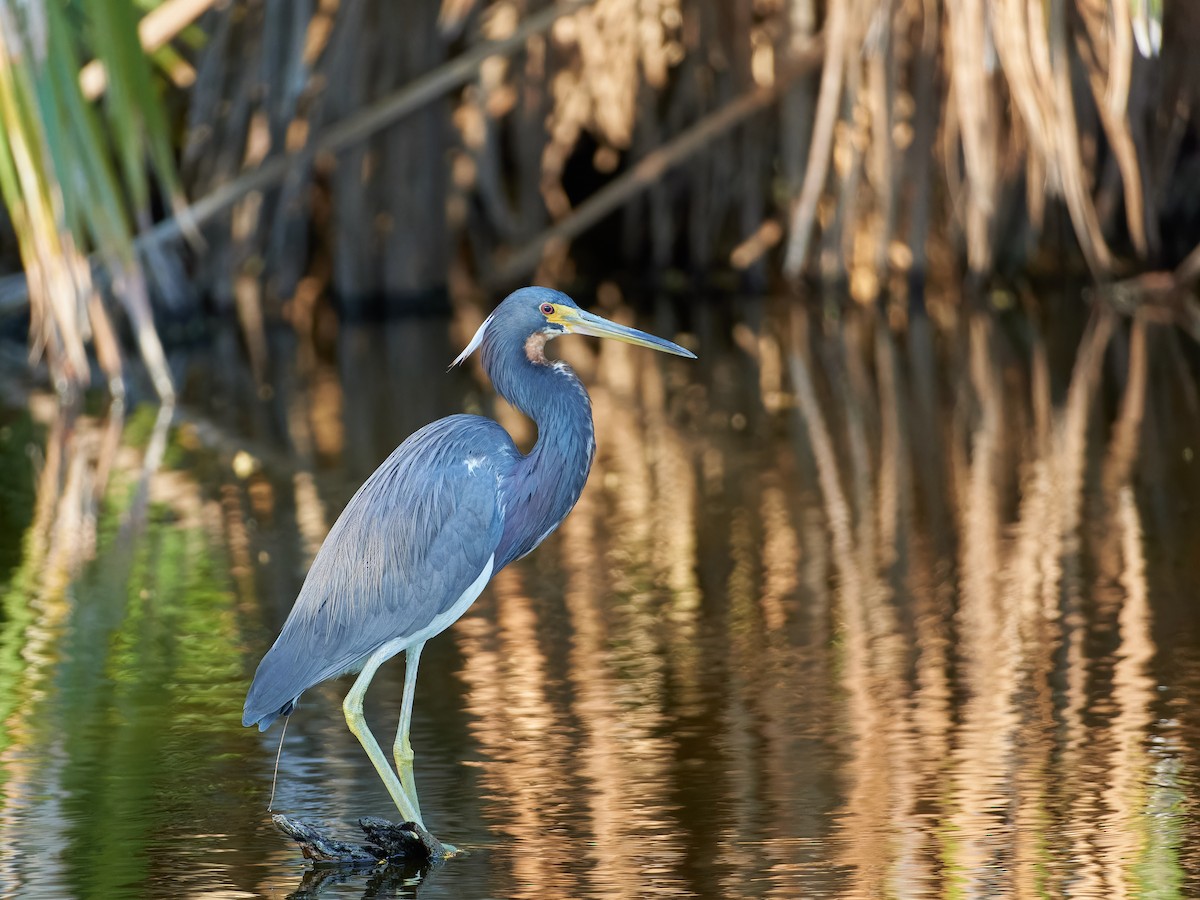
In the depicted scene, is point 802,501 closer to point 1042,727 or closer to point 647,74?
point 1042,727

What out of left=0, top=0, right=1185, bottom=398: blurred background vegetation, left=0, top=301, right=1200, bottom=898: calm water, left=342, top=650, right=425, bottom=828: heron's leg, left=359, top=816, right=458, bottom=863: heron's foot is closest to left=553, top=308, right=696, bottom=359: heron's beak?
left=342, top=650, right=425, bottom=828: heron's leg

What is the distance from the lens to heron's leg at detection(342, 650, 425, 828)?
4.21 metres

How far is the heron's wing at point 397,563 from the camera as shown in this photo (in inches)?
169

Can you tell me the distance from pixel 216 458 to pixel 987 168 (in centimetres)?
444

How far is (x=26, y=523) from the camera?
25.7ft

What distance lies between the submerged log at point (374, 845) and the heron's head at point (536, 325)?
3.43ft

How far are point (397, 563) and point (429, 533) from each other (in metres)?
0.09

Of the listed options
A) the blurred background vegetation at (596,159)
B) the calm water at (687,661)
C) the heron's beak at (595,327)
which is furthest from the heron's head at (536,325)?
the blurred background vegetation at (596,159)

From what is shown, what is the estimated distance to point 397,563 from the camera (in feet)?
14.1

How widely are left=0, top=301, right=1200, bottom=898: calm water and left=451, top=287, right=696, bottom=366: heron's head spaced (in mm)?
977

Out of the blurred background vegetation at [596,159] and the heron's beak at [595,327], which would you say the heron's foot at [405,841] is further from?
the blurred background vegetation at [596,159]

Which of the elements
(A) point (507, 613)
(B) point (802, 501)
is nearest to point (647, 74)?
(B) point (802, 501)

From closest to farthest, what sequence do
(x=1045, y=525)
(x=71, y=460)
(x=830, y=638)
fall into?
(x=830, y=638)
(x=1045, y=525)
(x=71, y=460)

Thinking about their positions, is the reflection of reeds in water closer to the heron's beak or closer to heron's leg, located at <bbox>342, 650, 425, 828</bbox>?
heron's leg, located at <bbox>342, 650, 425, 828</bbox>
